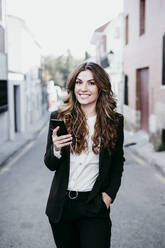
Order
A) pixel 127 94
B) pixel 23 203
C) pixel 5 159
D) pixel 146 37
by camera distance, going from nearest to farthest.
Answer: pixel 23 203, pixel 5 159, pixel 146 37, pixel 127 94

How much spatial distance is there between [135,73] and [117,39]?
7.49m

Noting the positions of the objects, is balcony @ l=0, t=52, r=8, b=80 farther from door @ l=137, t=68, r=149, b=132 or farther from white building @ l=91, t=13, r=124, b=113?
door @ l=137, t=68, r=149, b=132

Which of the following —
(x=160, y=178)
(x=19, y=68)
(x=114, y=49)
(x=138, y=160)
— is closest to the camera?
(x=160, y=178)

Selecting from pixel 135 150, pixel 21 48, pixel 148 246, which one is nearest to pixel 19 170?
pixel 135 150

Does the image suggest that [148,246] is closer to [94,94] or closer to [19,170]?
[94,94]

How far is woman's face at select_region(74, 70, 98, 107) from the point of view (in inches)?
97.0

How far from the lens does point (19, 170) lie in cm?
858

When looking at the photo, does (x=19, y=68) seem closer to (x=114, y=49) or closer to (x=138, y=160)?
(x=114, y=49)

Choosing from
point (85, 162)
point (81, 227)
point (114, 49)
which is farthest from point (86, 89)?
point (114, 49)

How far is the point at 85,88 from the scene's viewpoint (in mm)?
2467

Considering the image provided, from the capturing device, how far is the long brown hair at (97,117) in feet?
7.98

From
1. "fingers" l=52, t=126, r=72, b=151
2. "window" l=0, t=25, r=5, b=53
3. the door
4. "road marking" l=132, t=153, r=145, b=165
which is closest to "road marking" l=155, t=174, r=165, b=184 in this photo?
"road marking" l=132, t=153, r=145, b=165

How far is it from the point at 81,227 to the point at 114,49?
21804 millimetres

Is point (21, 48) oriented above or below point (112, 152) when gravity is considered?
above
